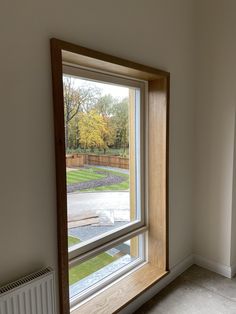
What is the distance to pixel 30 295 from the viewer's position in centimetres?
128

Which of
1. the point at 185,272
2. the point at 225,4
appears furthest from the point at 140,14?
the point at 185,272

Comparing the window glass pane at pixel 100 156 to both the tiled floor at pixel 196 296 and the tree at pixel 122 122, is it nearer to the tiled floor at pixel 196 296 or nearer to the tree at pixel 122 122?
the tree at pixel 122 122

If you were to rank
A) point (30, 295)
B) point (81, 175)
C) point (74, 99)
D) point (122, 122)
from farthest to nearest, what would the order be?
1. point (122, 122)
2. point (81, 175)
3. point (74, 99)
4. point (30, 295)

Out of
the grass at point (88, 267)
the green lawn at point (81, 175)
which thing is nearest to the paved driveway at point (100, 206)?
the green lawn at point (81, 175)

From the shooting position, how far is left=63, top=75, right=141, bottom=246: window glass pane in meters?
1.77

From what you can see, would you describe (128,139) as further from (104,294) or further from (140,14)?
(104,294)

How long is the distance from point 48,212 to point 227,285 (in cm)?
184

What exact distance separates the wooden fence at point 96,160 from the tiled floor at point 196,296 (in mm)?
1155

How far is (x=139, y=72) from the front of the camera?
1938 mm

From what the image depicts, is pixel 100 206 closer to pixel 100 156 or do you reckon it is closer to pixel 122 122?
pixel 100 156

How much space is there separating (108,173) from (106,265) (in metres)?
0.80

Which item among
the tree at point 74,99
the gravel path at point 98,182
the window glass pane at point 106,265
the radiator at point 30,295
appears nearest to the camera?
the radiator at point 30,295

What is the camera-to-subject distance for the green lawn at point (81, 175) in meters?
1.77

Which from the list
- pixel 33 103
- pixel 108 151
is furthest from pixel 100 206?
pixel 33 103
